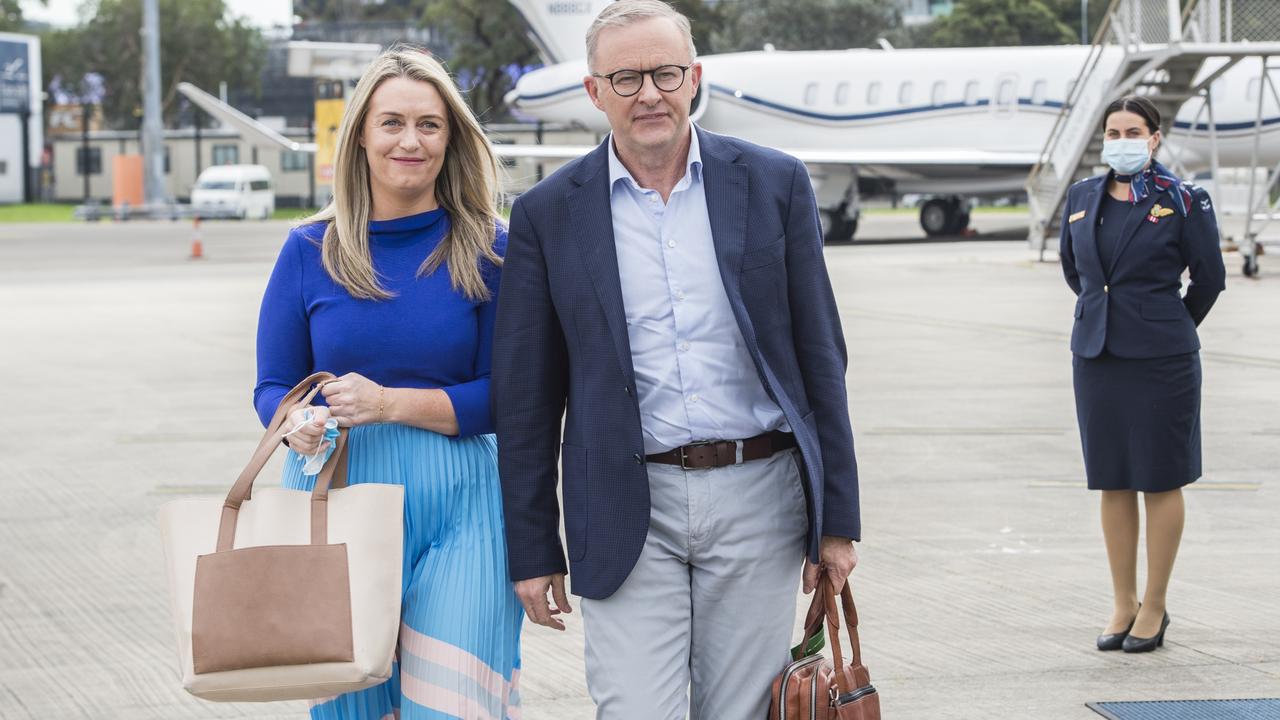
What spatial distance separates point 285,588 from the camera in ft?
9.45

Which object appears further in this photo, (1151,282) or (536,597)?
(1151,282)

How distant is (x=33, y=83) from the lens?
83062 mm

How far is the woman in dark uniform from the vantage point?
5.18 meters

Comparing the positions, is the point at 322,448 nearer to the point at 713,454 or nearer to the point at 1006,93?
the point at 713,454

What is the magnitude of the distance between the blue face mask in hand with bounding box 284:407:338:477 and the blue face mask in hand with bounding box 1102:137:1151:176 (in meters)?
3.18

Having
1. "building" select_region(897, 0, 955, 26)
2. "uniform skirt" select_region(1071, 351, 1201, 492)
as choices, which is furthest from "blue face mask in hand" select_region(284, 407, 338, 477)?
"building" select_region(897, 0, 955, 26)

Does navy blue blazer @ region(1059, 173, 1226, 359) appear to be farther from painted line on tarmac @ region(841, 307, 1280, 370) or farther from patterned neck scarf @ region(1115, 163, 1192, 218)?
painted line on tarmac @ region(841, 307, 1280, 370)

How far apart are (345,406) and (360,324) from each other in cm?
24

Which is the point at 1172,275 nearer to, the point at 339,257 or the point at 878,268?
the point at 339,257

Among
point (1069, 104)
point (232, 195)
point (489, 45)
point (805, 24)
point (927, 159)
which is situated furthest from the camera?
point (805, 24)

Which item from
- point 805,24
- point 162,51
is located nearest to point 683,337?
point 805,24

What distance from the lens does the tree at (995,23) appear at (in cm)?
7400

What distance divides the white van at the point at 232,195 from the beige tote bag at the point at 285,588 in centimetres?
5442

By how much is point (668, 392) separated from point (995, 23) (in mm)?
74898
